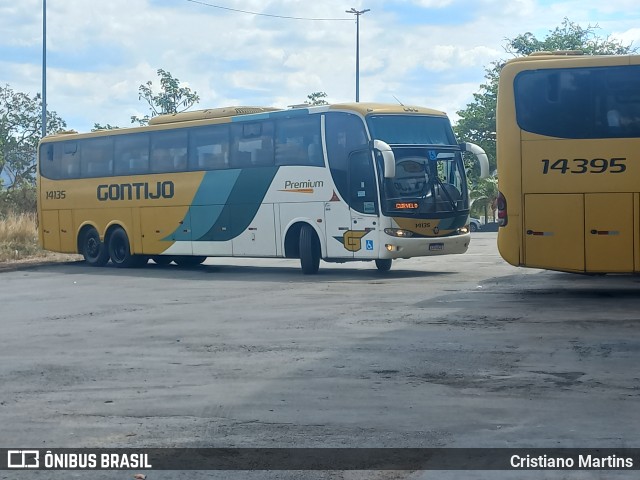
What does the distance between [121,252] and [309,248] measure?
6.76 m

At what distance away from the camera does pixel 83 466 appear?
6520 mm

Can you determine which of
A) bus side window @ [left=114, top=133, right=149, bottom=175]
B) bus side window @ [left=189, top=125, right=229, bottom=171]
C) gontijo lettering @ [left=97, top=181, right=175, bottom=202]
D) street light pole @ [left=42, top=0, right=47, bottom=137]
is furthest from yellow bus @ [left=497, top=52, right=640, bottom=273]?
street light pole @ [left=42, top=0, right=47, bottom=137]

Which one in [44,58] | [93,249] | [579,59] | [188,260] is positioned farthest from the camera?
[44,58]

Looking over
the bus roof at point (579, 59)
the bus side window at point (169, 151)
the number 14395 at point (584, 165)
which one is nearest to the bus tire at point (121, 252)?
the bus side window at point (169, 151)

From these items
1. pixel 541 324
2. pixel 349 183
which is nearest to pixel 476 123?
pixel 349 183

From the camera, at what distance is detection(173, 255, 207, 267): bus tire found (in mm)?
A: 27250

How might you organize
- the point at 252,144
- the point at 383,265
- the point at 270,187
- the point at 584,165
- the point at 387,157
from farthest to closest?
the point at 252,144 → the point at 383,265 → the point at 270,187 → the point at 387,157 → the point at 584,165

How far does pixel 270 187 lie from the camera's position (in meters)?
22.8

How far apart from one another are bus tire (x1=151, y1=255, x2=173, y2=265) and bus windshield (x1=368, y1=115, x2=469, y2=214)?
815 centimetres

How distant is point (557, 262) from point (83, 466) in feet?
34.8

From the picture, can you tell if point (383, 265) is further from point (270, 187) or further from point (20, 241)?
point (20, 241)

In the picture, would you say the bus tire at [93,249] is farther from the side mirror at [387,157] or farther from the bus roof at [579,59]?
the bus roof at [579,59]

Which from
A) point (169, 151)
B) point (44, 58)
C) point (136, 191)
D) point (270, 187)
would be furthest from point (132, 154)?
point (44, 58)

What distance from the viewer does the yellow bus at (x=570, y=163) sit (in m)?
15.6
